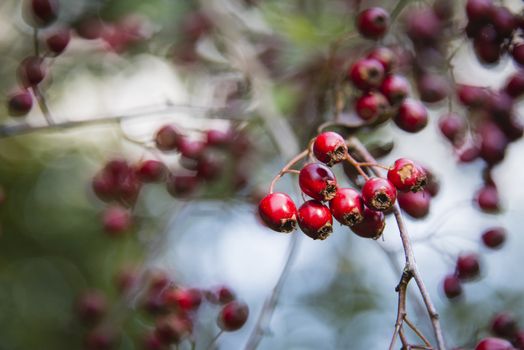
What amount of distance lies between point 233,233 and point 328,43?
1.47m

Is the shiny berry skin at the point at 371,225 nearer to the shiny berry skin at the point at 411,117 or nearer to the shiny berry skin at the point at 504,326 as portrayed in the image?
the shiny berry skin at the point at 411,117

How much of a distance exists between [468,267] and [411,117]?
69 cm

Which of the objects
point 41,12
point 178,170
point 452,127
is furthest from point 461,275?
point 41,12

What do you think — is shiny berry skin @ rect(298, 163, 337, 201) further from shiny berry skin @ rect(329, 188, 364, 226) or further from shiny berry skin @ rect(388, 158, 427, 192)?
shiny berry skin @ rect(388, 158, 427, 192)

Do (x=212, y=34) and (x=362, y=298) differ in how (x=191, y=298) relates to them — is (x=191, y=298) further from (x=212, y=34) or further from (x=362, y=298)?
(x=362, y=298)

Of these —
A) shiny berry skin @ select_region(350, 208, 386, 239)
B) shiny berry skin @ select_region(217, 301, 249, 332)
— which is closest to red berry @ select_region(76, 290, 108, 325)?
shiny berry skin @ select_region(217, 301, 249, 332)

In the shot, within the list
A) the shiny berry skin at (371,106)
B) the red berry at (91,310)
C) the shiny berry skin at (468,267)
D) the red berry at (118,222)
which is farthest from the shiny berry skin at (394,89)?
the red berry at (91,310)

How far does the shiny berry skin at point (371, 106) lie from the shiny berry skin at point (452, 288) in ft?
2.34

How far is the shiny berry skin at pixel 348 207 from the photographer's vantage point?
4.29 ft

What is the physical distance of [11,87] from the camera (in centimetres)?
355

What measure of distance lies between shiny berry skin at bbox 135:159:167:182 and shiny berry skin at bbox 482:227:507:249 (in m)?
1.32

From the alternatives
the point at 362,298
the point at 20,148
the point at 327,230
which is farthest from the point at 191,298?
the point at 20,148

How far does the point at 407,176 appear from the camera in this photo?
137 cm

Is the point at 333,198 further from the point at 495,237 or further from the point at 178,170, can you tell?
the point at 178,170
